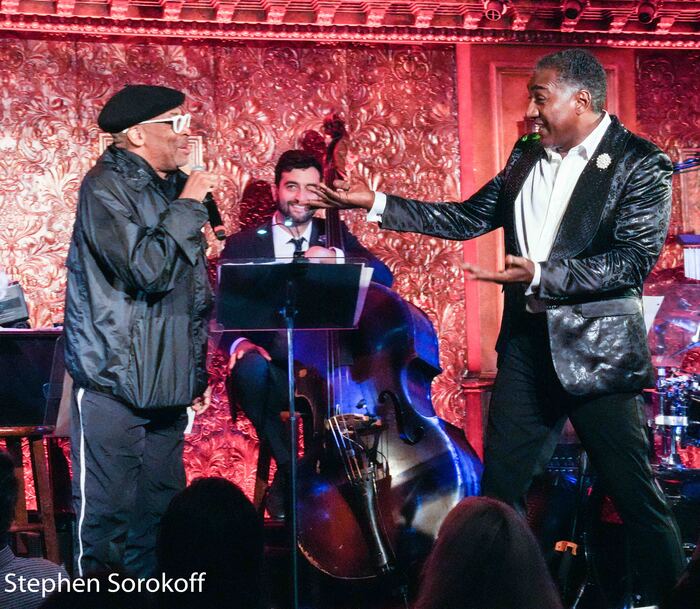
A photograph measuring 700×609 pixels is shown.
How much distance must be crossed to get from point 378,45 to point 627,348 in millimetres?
3107

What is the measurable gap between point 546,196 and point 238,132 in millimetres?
2628

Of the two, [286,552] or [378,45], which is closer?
[286,552]

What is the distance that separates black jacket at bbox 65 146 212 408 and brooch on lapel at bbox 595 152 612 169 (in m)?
1.36

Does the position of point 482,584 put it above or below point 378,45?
below

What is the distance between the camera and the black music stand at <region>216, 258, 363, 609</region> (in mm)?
3500

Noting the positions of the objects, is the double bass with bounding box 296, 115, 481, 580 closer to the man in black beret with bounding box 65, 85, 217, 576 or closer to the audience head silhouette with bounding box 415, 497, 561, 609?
the man in black beret with bounding box 65, 85, 217, 576

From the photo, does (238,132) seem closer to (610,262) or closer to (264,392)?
(264,392)

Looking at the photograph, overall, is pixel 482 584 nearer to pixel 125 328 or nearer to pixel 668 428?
pixel 125 328

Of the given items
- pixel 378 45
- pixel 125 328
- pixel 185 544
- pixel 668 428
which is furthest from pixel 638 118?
pixel 185 544

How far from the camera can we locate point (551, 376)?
10.7 feet

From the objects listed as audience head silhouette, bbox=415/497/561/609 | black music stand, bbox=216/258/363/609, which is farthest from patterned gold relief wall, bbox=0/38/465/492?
audience head silhouette, bbox=415/497/561/609

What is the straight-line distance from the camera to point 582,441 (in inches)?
127

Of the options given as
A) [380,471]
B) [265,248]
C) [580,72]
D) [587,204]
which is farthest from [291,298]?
[265,248]

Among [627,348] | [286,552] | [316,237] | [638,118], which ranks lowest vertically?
[286,552]
